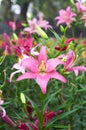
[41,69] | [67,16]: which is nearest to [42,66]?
[41,69]

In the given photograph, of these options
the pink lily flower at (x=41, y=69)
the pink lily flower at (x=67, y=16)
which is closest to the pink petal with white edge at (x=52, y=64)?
the pink lily flower at (x=41, y=69)

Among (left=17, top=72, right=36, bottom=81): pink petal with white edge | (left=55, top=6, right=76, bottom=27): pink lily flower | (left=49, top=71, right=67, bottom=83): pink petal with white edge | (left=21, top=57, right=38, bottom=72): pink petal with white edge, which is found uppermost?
(left=55, top=6, right=76, bottom=27): pink lily flower

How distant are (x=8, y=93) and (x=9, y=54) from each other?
0.54m

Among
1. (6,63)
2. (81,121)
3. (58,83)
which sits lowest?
(81,121)

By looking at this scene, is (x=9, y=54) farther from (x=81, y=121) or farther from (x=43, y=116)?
(x=43, y=116)

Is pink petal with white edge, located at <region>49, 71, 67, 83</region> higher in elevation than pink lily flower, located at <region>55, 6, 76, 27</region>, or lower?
lower

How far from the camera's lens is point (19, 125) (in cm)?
177

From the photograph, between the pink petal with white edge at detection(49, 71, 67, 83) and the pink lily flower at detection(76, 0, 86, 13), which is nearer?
the pink petal with white edge at detection(49, 71, 67, 83)

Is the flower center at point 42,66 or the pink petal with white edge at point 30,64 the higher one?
the pink petal with white edge at point 30,64

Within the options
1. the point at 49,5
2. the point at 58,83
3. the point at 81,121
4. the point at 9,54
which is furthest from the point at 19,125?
the point at 49,5

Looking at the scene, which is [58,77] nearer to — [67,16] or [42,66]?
[42,66]

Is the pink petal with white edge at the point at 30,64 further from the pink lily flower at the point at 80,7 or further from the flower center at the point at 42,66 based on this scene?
the pink lily flower at the point at 80,7

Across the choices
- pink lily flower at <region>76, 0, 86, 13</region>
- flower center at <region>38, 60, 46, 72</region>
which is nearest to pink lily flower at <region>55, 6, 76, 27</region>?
pink lily flower at <region>76, 0, 86, 13</region>

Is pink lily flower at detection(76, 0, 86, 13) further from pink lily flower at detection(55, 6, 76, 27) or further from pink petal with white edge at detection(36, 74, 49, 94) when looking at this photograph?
pink petal with white edge at detection(36, 74, 49, 94)
